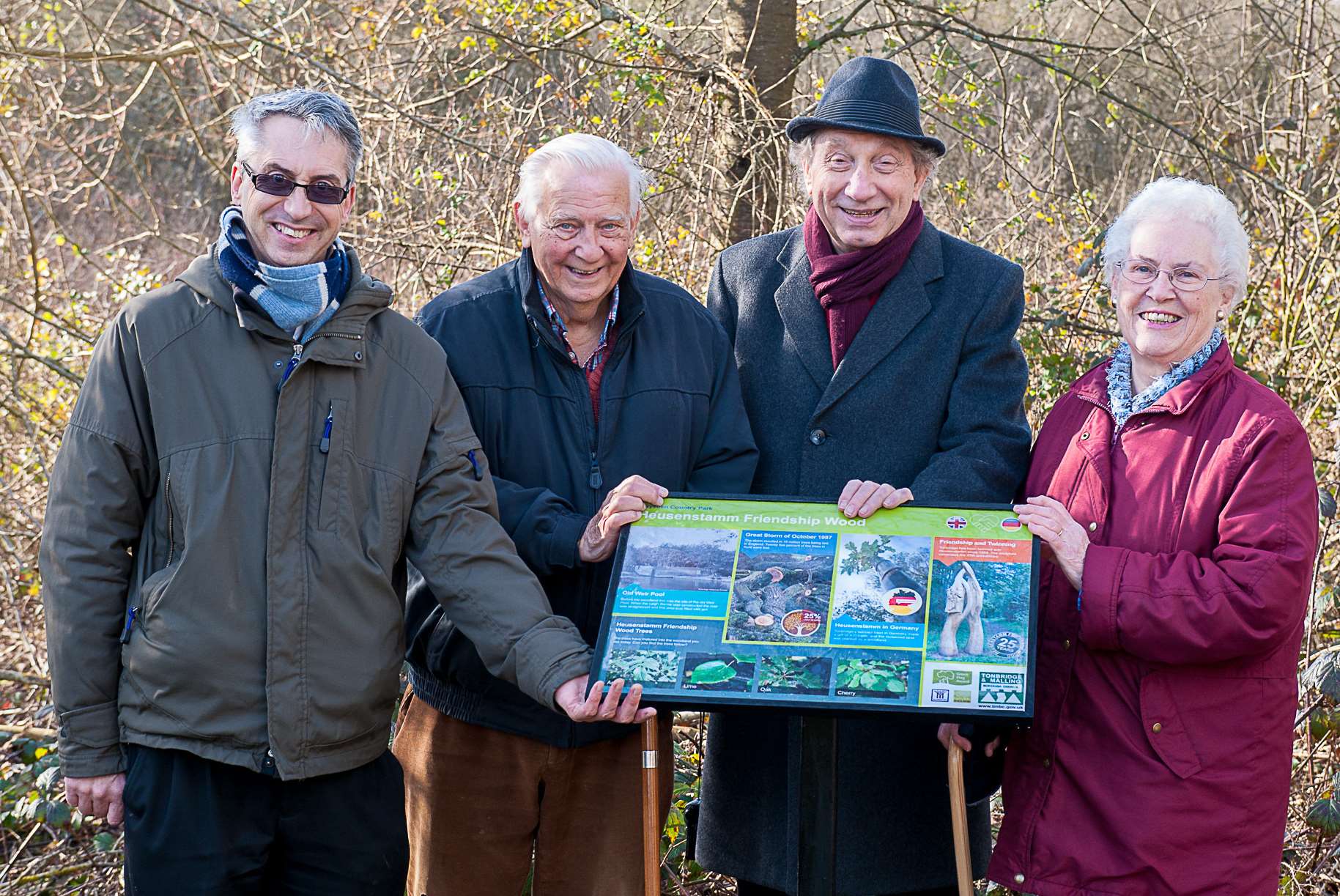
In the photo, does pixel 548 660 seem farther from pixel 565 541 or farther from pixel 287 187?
pixel 287 187

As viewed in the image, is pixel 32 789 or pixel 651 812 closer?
pixel 651 812

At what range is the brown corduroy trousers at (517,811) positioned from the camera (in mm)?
3461

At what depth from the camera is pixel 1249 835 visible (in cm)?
290

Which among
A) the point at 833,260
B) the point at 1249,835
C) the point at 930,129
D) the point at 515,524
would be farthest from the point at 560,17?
the point at 1249,835

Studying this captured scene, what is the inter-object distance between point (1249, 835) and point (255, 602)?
86.4 inches

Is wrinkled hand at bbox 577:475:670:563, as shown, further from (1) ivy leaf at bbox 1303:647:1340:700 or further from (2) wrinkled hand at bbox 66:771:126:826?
(1) ivy leaf at bbox 1303:647:1340:700

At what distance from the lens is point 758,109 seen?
650cm

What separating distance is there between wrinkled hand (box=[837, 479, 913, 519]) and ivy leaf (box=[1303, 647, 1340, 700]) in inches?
73.8

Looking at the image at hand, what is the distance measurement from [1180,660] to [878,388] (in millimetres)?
1076

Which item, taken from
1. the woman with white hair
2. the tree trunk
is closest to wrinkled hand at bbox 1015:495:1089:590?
the woman with white hair

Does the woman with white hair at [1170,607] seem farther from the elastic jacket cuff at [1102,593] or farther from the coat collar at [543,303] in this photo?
the coat collar at [543,303]

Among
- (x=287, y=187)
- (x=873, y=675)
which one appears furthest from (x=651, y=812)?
(x=287, y=187)

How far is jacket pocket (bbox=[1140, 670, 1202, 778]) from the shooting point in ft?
9.47

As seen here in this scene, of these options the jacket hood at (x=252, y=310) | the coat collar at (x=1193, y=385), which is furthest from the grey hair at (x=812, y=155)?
the jacket hood at (x=252, y=310)
